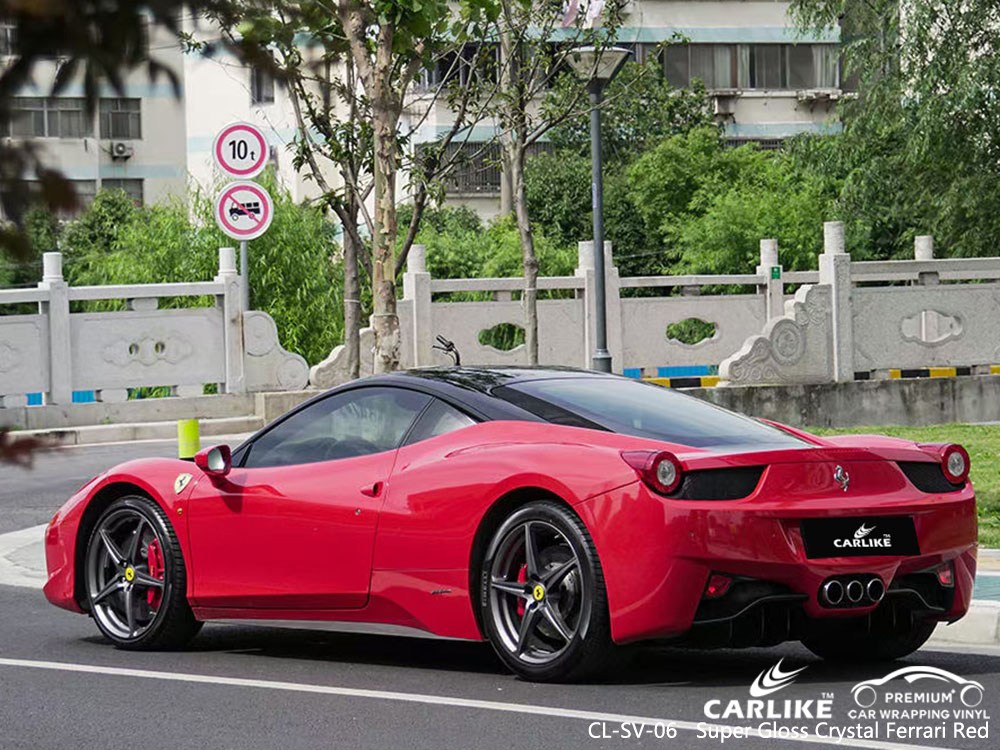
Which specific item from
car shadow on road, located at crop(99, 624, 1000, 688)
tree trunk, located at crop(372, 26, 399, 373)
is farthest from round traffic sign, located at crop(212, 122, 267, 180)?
car shadow on road, located at crop(99, 624, 1000, 688)

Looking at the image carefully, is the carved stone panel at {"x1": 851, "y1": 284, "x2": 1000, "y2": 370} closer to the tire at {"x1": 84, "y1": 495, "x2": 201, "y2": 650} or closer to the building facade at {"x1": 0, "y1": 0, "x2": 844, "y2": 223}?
the tire at {"x1": 84, "y1": 495, "x2": 201, "y2": 650}

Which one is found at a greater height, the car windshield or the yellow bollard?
the car windshield

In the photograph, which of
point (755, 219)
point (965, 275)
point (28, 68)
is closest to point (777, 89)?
point (755, 219)

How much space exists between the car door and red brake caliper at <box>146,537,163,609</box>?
25 centimetres

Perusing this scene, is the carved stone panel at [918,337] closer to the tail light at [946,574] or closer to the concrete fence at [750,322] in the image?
the concrete fence at [750,322]

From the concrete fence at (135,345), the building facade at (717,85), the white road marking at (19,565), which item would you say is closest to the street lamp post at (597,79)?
the concrete fence at (135,345)

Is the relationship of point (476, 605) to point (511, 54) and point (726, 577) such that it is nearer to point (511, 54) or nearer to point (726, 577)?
point (726, 577)

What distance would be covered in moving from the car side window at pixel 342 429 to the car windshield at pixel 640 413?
0.46 metres

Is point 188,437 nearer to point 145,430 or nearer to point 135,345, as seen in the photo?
point 145,430

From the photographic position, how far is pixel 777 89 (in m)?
57.6

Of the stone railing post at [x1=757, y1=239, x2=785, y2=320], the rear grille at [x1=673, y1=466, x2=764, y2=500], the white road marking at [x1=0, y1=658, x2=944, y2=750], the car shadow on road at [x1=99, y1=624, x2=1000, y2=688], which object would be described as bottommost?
the car shadow on road at [x1=99, y1=624, x2=1000, y2=688]

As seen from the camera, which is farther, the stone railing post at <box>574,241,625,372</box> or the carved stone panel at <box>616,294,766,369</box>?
the carved stone panel at <box>616,294,766,369</box>

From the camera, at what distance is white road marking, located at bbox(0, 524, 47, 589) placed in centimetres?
1170

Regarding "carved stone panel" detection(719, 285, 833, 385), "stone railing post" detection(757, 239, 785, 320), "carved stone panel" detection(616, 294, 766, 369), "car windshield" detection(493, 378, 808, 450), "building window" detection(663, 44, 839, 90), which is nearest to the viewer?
"car windshield" detection(493, 378, 808, 450)
